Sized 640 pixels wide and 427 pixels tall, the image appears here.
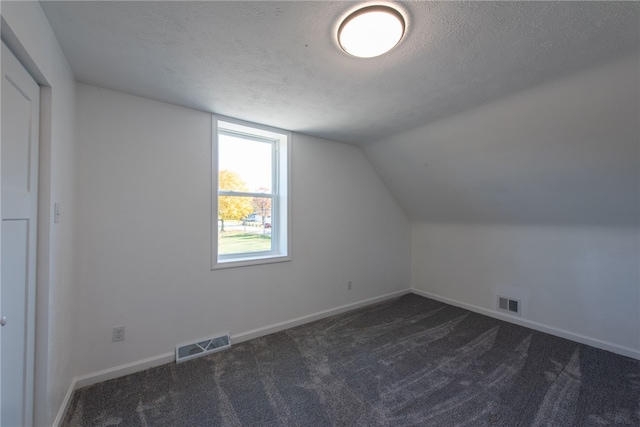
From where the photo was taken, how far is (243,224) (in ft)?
9.48

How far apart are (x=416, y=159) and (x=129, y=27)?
285cm

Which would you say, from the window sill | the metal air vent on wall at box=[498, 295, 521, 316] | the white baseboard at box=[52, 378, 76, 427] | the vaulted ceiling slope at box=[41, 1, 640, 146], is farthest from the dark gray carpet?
the vaulted ceiling slope at box=[41, 1, 640, 146]

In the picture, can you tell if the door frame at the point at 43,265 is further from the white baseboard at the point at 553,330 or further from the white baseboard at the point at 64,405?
the white baseboard at the point at 553,330

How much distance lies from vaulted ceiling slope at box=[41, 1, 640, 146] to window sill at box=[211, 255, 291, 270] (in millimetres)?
1471

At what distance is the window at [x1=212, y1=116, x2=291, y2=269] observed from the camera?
265 centimetres

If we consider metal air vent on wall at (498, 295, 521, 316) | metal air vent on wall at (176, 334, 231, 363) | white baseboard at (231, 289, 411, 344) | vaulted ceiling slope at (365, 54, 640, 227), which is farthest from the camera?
metal air vent on wall at (498, 295, 521, 316)

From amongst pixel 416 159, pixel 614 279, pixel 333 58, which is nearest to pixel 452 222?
pixel 416 159

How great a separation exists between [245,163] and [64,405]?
7.63 feet

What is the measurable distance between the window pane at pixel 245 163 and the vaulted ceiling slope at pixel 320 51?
21.7 inches

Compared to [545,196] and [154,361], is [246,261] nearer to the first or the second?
[154,361]

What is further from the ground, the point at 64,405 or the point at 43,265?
the point at 43,265

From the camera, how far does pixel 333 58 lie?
5.31 ft

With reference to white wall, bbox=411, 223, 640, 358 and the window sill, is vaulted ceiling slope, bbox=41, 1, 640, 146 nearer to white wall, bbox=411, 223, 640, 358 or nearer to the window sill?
the window sill

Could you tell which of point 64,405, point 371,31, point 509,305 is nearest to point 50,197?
point 64,405
